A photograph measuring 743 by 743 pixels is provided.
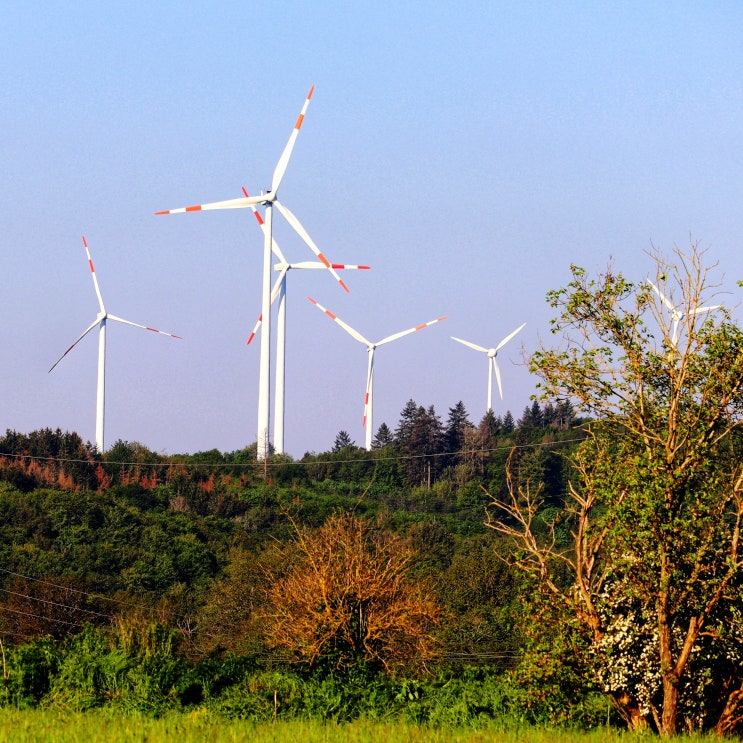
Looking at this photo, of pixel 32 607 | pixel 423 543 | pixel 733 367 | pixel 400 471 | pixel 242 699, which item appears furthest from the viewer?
pixel 400 471

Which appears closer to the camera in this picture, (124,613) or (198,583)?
(124,613)

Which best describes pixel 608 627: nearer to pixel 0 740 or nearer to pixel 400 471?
pixel 0 740

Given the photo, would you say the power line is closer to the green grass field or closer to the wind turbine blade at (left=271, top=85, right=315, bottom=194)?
the wind turbine blade at (left=271, top=85, right=315, bottom=194)

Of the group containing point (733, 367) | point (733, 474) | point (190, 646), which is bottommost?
point (190, 646)

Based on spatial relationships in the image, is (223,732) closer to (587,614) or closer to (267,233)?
(587,614)

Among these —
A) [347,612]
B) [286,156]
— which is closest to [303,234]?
[286,156]

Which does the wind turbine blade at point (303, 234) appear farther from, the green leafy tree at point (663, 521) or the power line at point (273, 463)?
the green leafy tree at point (663, 521)

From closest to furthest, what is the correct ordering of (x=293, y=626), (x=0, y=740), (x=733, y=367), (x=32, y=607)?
1. (x=0, y=740)
2. (x=733, y=367)
3. (x=293, y=626)
4. (x=32, y=607)

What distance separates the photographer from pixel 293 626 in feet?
132

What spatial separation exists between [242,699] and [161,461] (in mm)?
126333

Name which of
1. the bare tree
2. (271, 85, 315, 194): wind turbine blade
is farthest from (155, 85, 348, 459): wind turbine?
the bare tree

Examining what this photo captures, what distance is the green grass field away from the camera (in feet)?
74.1


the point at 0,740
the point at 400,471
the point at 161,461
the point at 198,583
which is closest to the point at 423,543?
the point at 198,583

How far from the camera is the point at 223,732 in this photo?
78.1 feet
